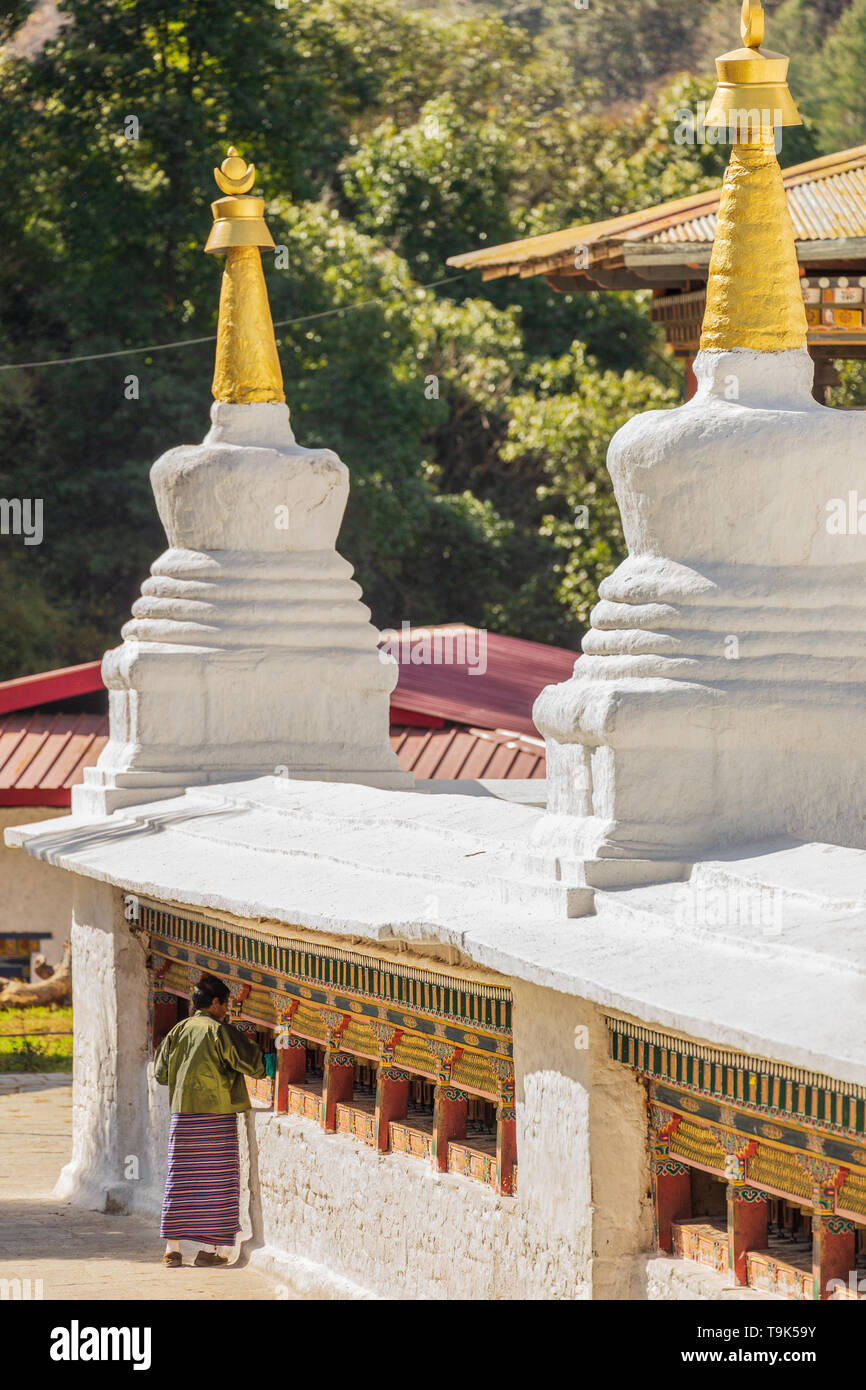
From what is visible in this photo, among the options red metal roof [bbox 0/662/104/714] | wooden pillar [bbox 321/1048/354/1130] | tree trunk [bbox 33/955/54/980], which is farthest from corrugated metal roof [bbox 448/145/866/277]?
tree trunk [bbox 33/955/54/980]

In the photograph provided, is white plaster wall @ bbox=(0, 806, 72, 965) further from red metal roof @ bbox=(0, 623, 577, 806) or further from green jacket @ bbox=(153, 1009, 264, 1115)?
green jacket @ bbox=(153, 1009, 264, 1115)

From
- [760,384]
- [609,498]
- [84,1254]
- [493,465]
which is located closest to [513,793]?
[84,1254]

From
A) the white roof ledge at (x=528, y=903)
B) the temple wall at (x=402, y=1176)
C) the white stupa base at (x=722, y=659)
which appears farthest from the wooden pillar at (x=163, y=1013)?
the white stupa base at (x=722, y=659)

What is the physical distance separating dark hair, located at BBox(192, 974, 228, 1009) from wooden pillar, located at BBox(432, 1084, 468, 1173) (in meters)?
1.51

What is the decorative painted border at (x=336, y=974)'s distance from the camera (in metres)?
6.61

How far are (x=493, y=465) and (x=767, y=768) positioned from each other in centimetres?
2656

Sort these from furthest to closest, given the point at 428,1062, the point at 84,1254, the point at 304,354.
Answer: the point at 304,354 → the point at 84,1254 → the point at 428,1062

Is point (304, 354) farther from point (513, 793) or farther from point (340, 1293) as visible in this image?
point (340, 1293)

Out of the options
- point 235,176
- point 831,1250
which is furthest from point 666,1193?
point 235,176

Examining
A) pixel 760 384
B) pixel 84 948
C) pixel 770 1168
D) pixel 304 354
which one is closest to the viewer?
pixel 770 1168

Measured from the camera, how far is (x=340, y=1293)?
7391 millimetres

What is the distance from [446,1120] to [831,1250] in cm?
208

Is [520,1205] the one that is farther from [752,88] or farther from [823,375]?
[823,375]

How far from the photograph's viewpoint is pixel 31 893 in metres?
16.4
